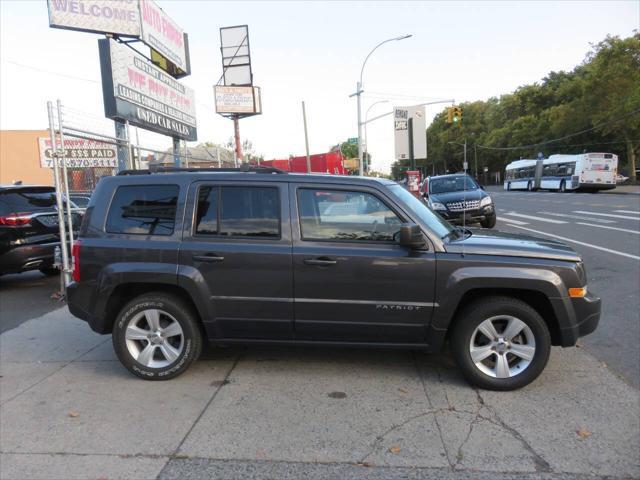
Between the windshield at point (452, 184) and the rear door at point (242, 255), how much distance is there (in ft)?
37.5

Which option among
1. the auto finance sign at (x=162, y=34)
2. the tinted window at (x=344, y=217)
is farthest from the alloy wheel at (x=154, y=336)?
the auto finance sign at (x=162, y=34)

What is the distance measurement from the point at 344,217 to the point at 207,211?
1173 millimetres

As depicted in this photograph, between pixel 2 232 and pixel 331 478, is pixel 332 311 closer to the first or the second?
pixel 331 478

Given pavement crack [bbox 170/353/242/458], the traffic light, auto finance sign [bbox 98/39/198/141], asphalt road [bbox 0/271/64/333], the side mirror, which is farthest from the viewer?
the traffic light

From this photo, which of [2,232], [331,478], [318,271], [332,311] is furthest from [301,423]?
[2,232]

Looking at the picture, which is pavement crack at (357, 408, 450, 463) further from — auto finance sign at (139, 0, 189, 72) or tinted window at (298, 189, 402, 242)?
auto finance sign at (139, 0, 189, 72)

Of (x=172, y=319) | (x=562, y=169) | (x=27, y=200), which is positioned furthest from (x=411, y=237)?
(x=562, y=169)

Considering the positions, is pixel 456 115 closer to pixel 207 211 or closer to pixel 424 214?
pixel 424 214

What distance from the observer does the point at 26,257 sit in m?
7.50

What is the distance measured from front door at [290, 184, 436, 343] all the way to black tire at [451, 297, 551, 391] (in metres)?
0.32

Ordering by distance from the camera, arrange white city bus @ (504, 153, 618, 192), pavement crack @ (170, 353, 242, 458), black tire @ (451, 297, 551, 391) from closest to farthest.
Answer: pavement crack @ (170, 353, 242, 458) < black tire @ (451, 297, 551, 391) < white city bus @ (504, 153, 618, 192)

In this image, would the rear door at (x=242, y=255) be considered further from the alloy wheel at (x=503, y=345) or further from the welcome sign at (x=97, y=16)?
the welcome sign at (x=97, y=16)

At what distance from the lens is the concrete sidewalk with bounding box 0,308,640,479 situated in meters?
2.94

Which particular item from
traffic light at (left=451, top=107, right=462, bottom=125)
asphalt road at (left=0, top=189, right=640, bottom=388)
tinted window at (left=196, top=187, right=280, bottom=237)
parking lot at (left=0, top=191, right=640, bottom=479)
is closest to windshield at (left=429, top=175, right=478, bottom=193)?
asphalt road at (left=0, top=189, right=640, bottom=388)
